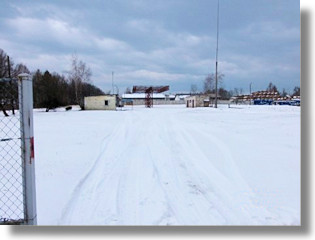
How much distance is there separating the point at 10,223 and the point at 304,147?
4.29m

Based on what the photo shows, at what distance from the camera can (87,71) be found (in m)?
54.7

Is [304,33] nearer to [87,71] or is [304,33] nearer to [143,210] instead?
[143,210]

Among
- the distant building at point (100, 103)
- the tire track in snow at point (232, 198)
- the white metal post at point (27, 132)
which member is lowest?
the tire track in snow at point (232, 198)

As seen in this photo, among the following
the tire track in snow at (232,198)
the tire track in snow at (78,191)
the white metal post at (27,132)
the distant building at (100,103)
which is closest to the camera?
the white metal post at (27,132)

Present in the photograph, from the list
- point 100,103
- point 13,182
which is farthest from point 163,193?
point 100,103

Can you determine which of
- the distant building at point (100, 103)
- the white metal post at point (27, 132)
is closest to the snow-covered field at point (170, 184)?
the white metal post at point (27, 132)

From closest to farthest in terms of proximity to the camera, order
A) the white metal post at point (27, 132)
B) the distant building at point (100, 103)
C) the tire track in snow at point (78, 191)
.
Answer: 1. the white metal post at point (27, 132)
2. the tire track in snow at point (78, 191)
3. the distant building at point (100, 103)

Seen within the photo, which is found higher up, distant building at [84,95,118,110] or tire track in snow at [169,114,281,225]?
distant building at [84,95,118,110]

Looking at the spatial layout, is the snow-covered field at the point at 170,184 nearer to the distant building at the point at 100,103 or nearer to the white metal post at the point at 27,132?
the white metal post at the point at 27,132

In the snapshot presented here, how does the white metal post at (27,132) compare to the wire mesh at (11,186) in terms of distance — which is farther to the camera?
the wire mesh at (11,186)

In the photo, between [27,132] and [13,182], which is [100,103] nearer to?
[13,182]

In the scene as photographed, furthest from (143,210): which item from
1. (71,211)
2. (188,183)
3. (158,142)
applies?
(158,142)

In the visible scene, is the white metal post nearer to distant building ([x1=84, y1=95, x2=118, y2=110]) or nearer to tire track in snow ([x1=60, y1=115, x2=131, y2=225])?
tire track in snow ([x1=60, y1=115, x2=131, y2=225])

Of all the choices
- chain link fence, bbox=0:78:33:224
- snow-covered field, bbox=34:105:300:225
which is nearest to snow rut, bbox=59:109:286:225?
snow-covered field, bbox=34:105:300:225
